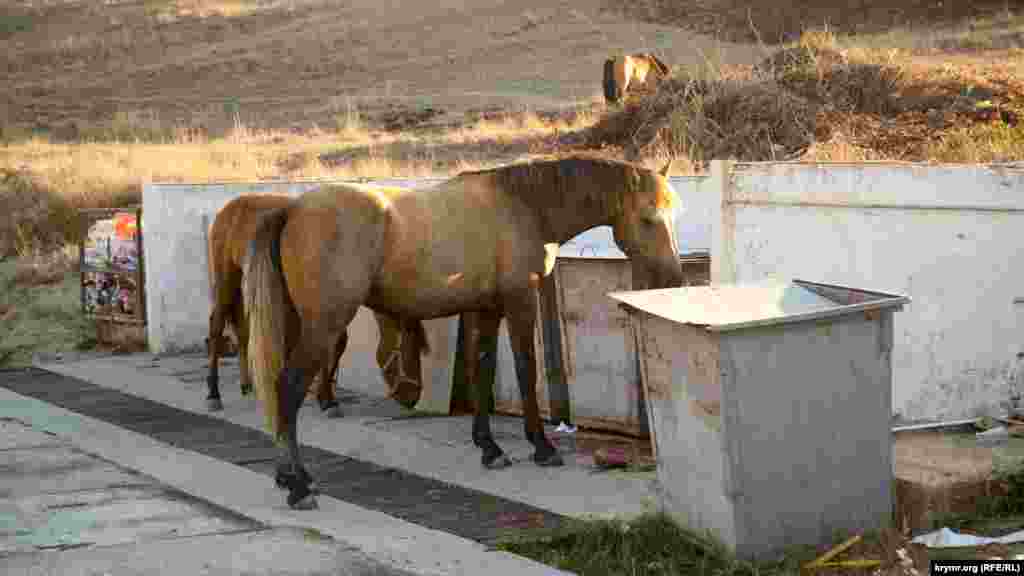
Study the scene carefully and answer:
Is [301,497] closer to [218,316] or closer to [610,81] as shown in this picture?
[218,316]

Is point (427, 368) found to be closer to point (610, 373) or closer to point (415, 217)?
point (610, 373)

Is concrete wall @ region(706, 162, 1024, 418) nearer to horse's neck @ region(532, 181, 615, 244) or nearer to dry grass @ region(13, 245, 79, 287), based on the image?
horse's neck @ region(532, 181, 615, 244)

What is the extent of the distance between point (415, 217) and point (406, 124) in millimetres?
24130

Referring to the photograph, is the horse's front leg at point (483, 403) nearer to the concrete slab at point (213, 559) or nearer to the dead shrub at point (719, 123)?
the concrete slab at point (213, 559)

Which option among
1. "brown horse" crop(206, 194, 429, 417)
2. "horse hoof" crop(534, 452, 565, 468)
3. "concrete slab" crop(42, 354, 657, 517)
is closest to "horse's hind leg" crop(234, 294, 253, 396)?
"brown horse" crop(206, 194, 429, 417)

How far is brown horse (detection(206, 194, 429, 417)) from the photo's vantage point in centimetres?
1173

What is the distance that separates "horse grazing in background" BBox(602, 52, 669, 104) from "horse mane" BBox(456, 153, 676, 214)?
1607 centimetres

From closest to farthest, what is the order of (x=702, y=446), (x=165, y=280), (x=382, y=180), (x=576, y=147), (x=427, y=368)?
(x=702, y=446) < (x=427, y=368) < (x=382, y=180) < (x=165, y=280) < (x=576, y=147)

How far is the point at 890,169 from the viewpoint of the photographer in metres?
8.91

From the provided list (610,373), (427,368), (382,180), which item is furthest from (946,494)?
(382,180)

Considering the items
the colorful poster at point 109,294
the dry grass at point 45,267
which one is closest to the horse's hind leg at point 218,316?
the colorful poster at point 109,294

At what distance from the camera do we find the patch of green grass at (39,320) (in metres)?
17.1

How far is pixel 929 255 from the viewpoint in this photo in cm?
882

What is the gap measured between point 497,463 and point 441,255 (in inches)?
55.4
